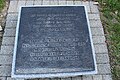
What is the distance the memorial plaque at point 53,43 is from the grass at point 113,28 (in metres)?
0.47

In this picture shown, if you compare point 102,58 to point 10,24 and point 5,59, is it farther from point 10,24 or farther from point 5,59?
point 10,24

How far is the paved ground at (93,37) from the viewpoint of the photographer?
3617 mm

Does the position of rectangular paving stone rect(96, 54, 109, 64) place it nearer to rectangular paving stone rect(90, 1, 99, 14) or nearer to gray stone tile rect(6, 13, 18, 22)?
rectangular paving stone rect(90, 1, 99, 14)

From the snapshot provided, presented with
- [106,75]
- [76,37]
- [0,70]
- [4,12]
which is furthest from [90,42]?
[4,12]

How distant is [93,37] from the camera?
4.15m

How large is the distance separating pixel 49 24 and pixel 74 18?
41cm

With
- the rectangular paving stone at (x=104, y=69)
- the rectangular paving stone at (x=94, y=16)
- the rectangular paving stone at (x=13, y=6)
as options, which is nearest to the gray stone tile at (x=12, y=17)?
the rectangular paving stone at (x=13, y=6)

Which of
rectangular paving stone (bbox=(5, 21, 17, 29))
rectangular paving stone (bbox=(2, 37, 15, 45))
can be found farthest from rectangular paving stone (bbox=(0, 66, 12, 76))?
rectangular paving stone (bbox=(5, 21, 17, 29))

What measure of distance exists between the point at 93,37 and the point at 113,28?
0.45 metres

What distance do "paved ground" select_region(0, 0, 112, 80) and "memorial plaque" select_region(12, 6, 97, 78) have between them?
24 cm

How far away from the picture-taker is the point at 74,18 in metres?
4.06

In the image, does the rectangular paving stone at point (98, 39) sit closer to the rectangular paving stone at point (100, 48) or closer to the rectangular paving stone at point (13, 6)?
the rectangular paving stone at point (100, 48)

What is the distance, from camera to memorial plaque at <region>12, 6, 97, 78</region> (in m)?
3.41

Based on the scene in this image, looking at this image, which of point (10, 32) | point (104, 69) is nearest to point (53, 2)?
point (10, 32)
